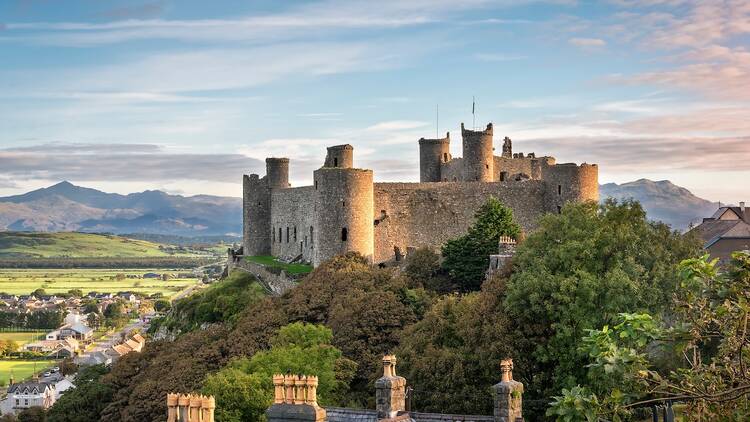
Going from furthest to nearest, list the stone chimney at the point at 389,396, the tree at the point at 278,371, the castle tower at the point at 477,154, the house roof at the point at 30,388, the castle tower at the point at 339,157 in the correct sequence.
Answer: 1. the house roof at the point at 30,388
2. the castle tower at the point at 477,154
3. the castle tower at the point at 339,157
4. the tree at the point at 278,371
5. the stone chimney at the point at 389,396

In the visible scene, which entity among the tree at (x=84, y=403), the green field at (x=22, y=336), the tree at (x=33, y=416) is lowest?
the green field at (x=22, y=336)

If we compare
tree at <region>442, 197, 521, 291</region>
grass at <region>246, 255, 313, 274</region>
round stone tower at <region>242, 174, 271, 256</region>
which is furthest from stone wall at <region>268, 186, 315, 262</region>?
tree at <region>442, 197, 521, 291</region>

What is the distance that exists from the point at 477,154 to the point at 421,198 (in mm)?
4211

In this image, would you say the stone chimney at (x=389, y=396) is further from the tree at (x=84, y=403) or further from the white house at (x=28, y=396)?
the white house at (x=28, y=396)

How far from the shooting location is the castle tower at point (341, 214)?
173ft

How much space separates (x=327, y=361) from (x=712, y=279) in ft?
91.5

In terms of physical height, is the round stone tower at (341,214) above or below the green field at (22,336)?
above

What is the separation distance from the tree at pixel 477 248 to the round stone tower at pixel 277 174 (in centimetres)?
2016

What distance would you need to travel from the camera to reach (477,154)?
189ft

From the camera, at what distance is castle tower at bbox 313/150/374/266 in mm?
52688

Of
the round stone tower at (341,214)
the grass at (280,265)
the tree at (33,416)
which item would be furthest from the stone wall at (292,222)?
the tree at (33,416)

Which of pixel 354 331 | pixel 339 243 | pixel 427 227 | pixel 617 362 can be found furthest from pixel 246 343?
pixel 617 362

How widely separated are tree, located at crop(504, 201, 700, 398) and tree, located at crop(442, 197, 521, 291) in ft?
33.0

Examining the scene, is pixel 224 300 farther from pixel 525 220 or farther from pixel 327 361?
pixel 327 361
